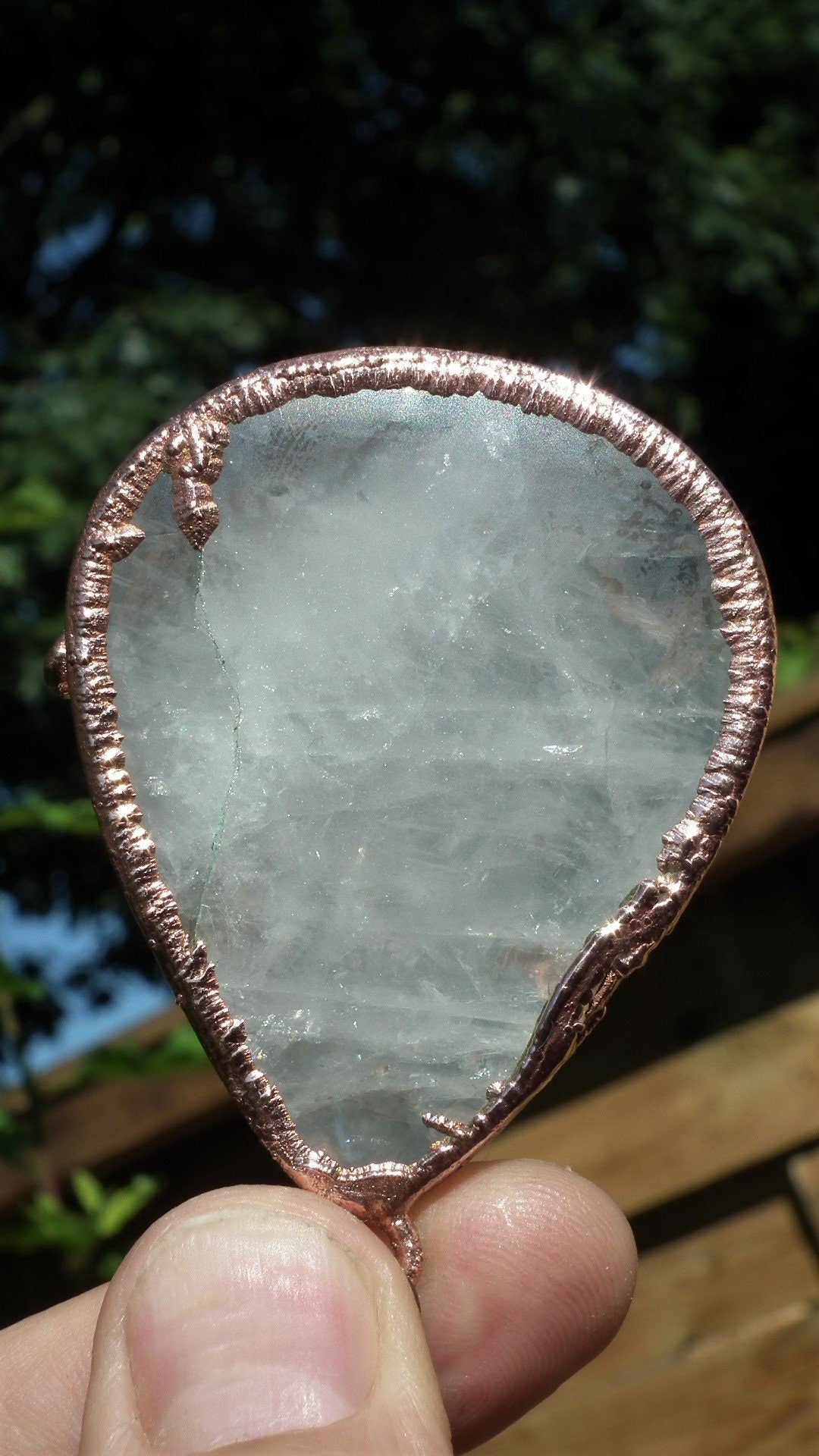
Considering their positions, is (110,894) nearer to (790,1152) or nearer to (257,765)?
(790,1152)

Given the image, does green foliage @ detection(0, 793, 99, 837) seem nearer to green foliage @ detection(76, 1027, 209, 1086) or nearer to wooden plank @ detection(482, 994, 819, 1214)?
green foliage @ detection(76, 1027, 209, 1086)

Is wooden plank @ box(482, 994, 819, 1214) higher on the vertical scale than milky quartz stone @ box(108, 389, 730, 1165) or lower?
lower

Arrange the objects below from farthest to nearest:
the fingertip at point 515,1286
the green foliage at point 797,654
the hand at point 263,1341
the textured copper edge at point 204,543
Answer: the green foliage at point 797,654, the fingertip at point 515,1286, the textured copper edge at point 204,543, the hand at point 263,1341

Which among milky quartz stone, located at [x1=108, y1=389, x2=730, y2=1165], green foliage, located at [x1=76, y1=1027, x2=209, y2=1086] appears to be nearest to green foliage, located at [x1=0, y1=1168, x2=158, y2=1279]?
green foliage, located at [x1=76, y1=1027, x2=209, y2=1086]

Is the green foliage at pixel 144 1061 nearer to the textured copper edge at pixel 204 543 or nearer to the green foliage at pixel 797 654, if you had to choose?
the textured copper edge at pixel 204 543

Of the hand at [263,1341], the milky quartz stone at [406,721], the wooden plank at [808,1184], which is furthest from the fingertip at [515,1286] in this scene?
the wooden plank at [808,1184]

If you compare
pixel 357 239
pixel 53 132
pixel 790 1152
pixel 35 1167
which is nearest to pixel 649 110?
pixel 357 239
